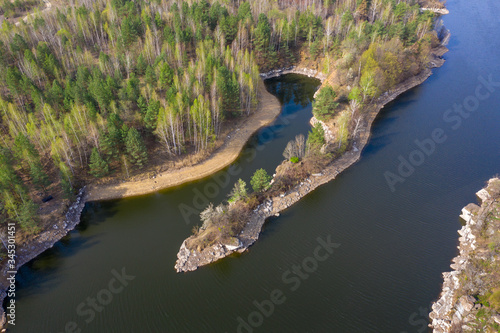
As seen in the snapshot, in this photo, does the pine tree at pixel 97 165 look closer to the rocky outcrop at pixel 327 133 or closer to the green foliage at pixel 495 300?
the rocky outcrop at pixel 327 133

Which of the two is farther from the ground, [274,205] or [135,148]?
[135,148]

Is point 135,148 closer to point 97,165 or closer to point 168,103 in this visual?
point 97,165

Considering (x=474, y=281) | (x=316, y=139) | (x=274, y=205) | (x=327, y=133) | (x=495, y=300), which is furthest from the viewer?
(x=327, y=133)

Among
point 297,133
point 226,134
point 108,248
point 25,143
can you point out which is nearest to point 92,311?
point 108,248

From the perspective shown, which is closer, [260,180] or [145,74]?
[260,180]

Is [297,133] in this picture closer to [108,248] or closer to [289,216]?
[289,216]

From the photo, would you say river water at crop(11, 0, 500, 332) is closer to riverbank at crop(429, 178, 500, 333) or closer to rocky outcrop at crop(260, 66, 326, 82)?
riverbank at crop(429, 178, 500, 333)

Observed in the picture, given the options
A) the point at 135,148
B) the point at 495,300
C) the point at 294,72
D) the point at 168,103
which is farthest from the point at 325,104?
the point at 495,300
